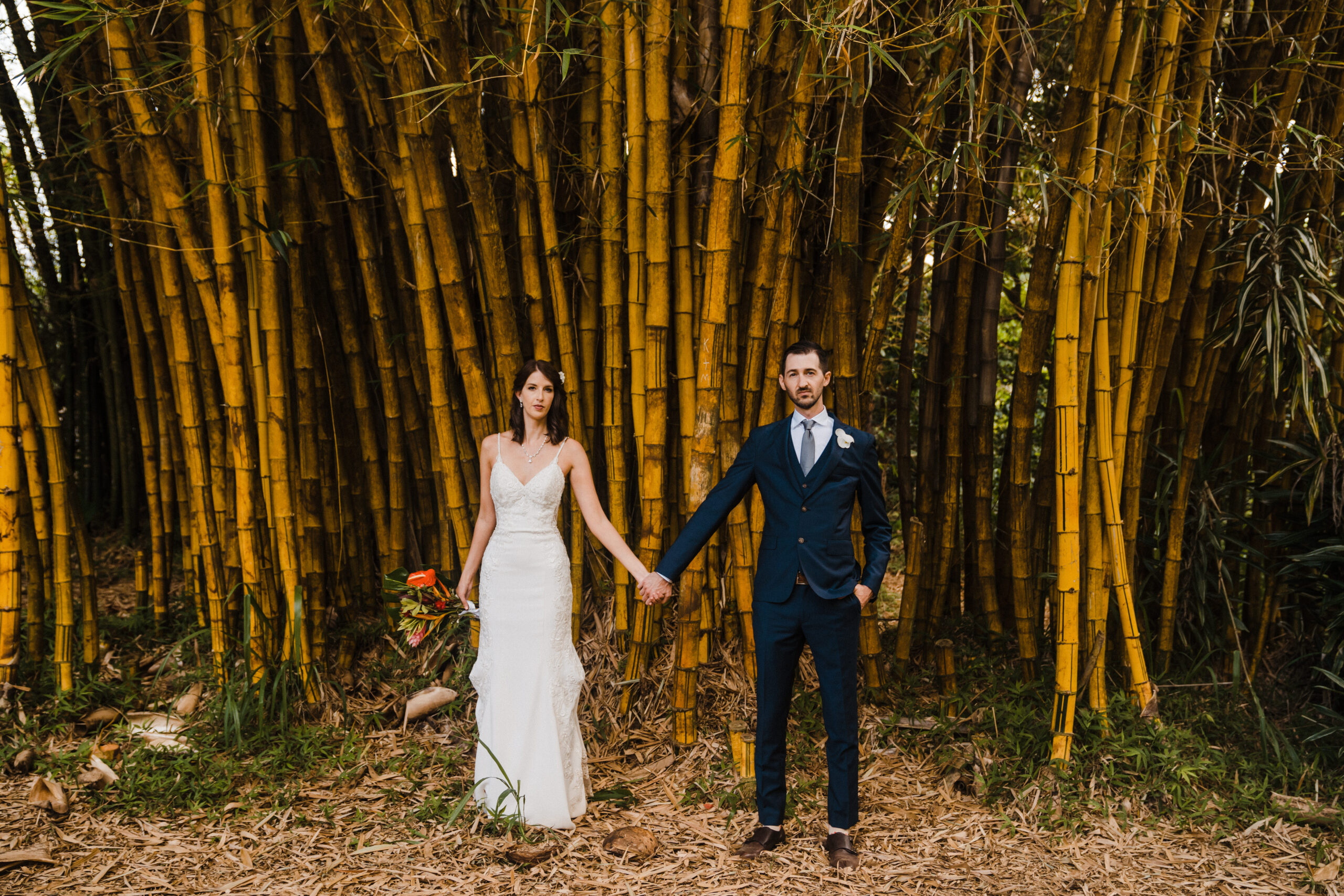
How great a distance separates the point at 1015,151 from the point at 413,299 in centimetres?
182

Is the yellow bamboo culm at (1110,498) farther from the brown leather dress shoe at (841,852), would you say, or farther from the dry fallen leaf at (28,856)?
the dry fallen leaf at (28,856)

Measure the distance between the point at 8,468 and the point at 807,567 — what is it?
2.32m

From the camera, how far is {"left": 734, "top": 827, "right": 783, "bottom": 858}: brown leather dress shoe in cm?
200

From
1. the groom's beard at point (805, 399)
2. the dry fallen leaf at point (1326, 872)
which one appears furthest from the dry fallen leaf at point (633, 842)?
the dry fallen leaf at point (1326, 872)

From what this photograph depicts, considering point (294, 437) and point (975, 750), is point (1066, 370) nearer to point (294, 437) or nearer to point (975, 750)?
point (975, 750)

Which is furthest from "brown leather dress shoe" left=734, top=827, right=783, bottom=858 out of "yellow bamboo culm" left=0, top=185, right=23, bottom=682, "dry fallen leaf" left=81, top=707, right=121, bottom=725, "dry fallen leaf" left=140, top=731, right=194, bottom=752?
"yellow bamboo culm" left=0, top=185, right=23, bottom=682

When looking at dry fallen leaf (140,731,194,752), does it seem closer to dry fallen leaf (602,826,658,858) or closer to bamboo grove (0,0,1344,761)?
bamboo grove (0,0,1344,761)

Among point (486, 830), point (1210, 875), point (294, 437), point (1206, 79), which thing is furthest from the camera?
point (294, 437)

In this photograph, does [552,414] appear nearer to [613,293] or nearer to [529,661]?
[613,293]

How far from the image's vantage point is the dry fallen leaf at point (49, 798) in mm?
2170

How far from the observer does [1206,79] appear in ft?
7.42

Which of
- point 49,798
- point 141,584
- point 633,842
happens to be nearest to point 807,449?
point 633,842

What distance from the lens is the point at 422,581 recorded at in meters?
2.22

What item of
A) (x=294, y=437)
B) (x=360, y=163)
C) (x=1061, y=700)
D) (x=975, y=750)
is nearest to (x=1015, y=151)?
(x=1061, y=700)
